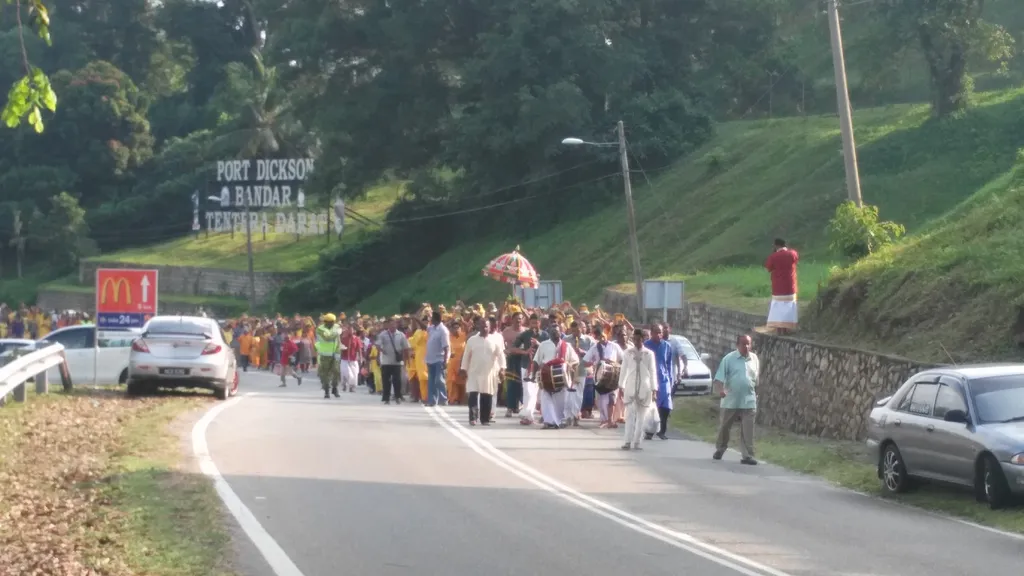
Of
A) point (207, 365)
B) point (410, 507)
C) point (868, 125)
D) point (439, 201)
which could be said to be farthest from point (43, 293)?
point (410, 507)

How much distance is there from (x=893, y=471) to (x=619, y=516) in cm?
427

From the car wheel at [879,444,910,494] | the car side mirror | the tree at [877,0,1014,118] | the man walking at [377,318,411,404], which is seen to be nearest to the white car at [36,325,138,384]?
the man walking at [377,318,411,404]

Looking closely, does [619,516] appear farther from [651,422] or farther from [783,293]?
[783,293]

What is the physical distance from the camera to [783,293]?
27.2 m

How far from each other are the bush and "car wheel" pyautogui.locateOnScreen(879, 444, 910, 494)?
11.6m

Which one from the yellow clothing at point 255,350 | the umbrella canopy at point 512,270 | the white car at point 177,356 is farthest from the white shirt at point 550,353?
the yellow clothing at point 255,350

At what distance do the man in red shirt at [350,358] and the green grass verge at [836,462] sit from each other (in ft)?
28.8

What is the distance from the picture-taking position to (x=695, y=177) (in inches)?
Answer: 2215

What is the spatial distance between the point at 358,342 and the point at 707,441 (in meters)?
14.0

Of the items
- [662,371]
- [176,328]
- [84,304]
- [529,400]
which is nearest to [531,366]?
[529,400]

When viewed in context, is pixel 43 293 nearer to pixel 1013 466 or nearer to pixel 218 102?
pixel 218 102

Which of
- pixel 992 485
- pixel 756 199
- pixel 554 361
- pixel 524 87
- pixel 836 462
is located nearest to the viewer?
pixel 992 485

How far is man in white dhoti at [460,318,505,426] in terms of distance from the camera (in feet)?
78.2

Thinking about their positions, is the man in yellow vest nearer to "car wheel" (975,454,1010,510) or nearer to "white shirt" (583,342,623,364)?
"white shirt" (583,342,623,364)
